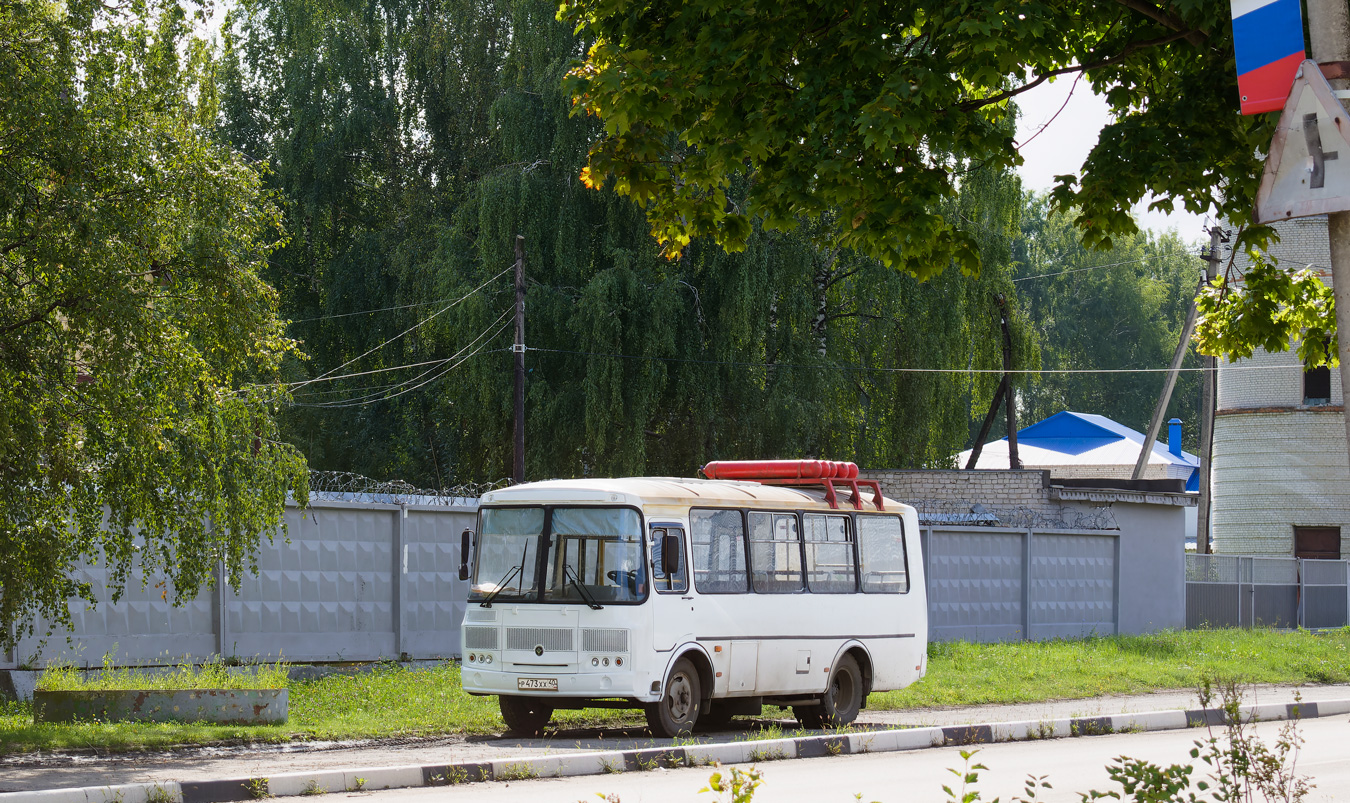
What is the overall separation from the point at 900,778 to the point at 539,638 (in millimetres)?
4134

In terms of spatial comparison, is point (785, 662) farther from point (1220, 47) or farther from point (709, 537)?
point (1220, 47)

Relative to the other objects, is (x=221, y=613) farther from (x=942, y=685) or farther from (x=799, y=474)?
(x=942, y=685)

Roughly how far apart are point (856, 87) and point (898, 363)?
27.2m

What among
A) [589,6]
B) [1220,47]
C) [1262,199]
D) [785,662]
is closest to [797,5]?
[589,6]

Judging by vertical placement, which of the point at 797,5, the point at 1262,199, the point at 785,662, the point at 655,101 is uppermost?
the point at 797,5

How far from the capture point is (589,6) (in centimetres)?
1051

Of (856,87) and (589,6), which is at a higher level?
(589,6)

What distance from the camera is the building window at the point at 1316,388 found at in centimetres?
4203

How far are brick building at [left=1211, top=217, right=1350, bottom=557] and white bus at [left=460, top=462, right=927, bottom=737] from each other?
96.2 ft

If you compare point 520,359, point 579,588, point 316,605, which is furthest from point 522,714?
point 520,359

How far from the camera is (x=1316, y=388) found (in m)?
42.3

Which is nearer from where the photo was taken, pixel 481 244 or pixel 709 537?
pixel 709 537

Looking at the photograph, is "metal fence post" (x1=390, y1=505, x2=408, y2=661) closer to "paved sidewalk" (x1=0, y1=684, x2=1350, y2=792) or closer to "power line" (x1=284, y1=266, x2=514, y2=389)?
"paved sidewalk" (x1=0, y1=684, x2=1350, y2=792)

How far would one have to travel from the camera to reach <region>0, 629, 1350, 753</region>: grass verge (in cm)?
1275
